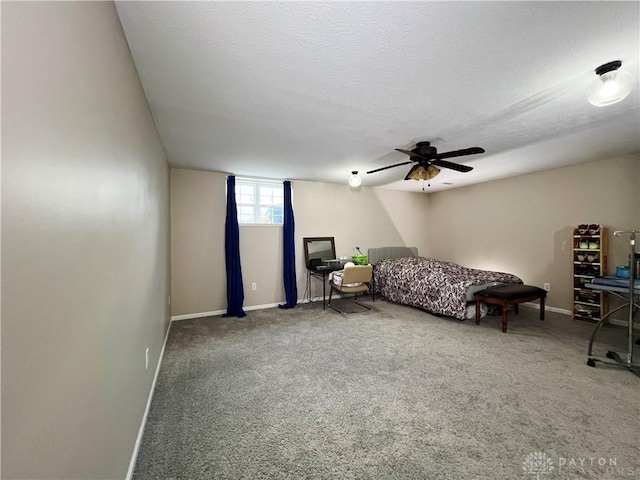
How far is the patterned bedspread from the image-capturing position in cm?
396

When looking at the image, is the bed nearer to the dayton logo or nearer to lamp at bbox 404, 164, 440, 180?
lamp at bbox 404, 164, 440, 180

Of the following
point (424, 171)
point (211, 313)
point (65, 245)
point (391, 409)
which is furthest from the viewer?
point (211, 313)

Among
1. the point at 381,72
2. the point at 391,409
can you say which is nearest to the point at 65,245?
the point at 381,72

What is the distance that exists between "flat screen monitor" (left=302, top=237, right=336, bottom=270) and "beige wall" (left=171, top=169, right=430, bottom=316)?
103mm

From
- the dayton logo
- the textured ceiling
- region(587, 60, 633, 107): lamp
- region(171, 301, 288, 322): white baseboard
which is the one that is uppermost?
the textured ceiling

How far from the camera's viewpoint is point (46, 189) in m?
0.68

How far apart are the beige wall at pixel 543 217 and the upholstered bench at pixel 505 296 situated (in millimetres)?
1061

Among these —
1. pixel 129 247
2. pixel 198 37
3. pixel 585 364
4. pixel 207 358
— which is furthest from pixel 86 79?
pixel 585 364

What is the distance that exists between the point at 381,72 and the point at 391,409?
2.40 meters

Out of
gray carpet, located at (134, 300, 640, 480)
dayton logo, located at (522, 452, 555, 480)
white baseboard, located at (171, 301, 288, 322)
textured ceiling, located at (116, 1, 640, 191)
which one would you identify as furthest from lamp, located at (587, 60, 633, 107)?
white baseboard, located at (171, 301, 288, 322)

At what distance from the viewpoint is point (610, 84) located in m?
1.72

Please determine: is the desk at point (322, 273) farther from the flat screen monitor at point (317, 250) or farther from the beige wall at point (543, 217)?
the beige wall at point (543, 217)

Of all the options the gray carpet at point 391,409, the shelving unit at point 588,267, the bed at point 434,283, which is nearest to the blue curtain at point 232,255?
the gray carpet at point 391,409

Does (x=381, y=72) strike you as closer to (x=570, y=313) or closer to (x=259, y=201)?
(x=259, y=201)
